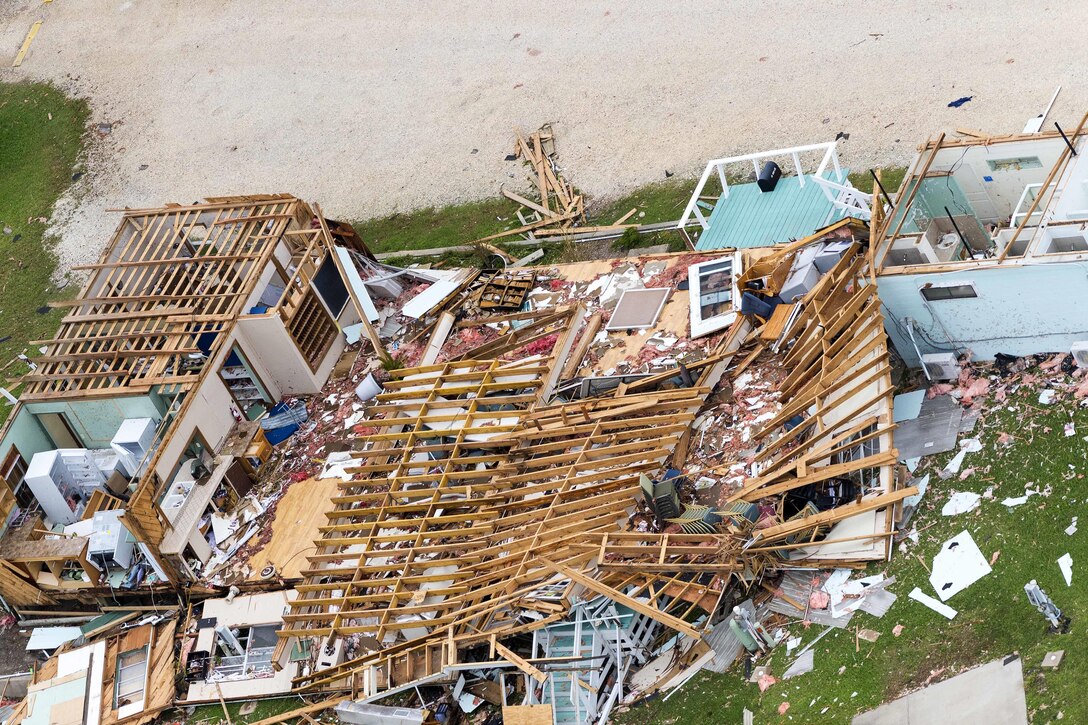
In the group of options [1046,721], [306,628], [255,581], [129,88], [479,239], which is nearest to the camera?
[1046,721]

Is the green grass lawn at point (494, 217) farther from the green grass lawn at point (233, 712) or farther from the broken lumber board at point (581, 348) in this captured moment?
the green grass lawn at point (233, 712)

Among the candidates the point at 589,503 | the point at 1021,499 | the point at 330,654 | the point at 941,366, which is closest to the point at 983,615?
the point at 1021,499

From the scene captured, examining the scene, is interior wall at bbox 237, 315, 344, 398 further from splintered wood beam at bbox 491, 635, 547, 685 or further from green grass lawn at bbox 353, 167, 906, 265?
splintered wood beam at bbox 491, 635, 547, 685

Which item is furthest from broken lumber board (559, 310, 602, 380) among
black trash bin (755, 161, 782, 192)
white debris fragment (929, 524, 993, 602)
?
white debris fragment (929, 524, 993, 602)

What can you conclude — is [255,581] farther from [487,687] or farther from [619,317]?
[619,317]

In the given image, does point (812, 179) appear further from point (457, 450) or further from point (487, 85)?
point (487, 85)

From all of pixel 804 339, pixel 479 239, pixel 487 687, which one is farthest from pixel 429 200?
pixel 487 687

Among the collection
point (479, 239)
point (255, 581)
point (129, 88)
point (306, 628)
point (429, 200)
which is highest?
point (129, 88)
